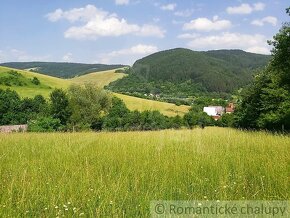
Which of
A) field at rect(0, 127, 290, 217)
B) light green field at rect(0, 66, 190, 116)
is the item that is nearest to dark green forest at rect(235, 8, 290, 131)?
light green field at rect(0, 66, 190, 116)

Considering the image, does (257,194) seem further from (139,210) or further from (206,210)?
→ (139,210)

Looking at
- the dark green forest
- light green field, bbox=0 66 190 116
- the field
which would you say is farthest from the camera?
light green field, bbox=0 66 190 116

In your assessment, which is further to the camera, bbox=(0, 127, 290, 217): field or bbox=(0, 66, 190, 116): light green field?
bbox=(0, 66, 190, 116): light green field

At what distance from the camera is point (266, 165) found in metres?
5.03

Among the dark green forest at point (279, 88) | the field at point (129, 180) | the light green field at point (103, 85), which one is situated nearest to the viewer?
the field at point (129, 180)

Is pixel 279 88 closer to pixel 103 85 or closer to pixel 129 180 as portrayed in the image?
pixel 129 180

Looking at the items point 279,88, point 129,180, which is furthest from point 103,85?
point 129,180

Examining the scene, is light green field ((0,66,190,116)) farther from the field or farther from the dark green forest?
the field

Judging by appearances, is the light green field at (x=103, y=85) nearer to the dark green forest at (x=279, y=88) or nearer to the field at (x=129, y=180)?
the dark green forest at (x=279, y=88)

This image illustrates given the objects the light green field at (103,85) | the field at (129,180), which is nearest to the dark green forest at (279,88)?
the light green field at (103,85)

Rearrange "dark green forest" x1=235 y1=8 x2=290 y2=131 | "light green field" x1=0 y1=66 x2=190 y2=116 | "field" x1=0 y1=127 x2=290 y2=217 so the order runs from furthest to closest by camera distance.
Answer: "light green field" x1=0 y1=66 x2=190 y2=116 → "dark green forest" x1=235 y1=8 x2=290 y2=131 → "field" x1=0 y1=127 x2=290 y2=217

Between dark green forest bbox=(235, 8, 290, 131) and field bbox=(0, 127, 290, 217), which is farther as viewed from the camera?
dark green forest bbox=(235, 8, 290, 131)

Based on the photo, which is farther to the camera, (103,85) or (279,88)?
(103,85)

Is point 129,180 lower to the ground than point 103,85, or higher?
higher
